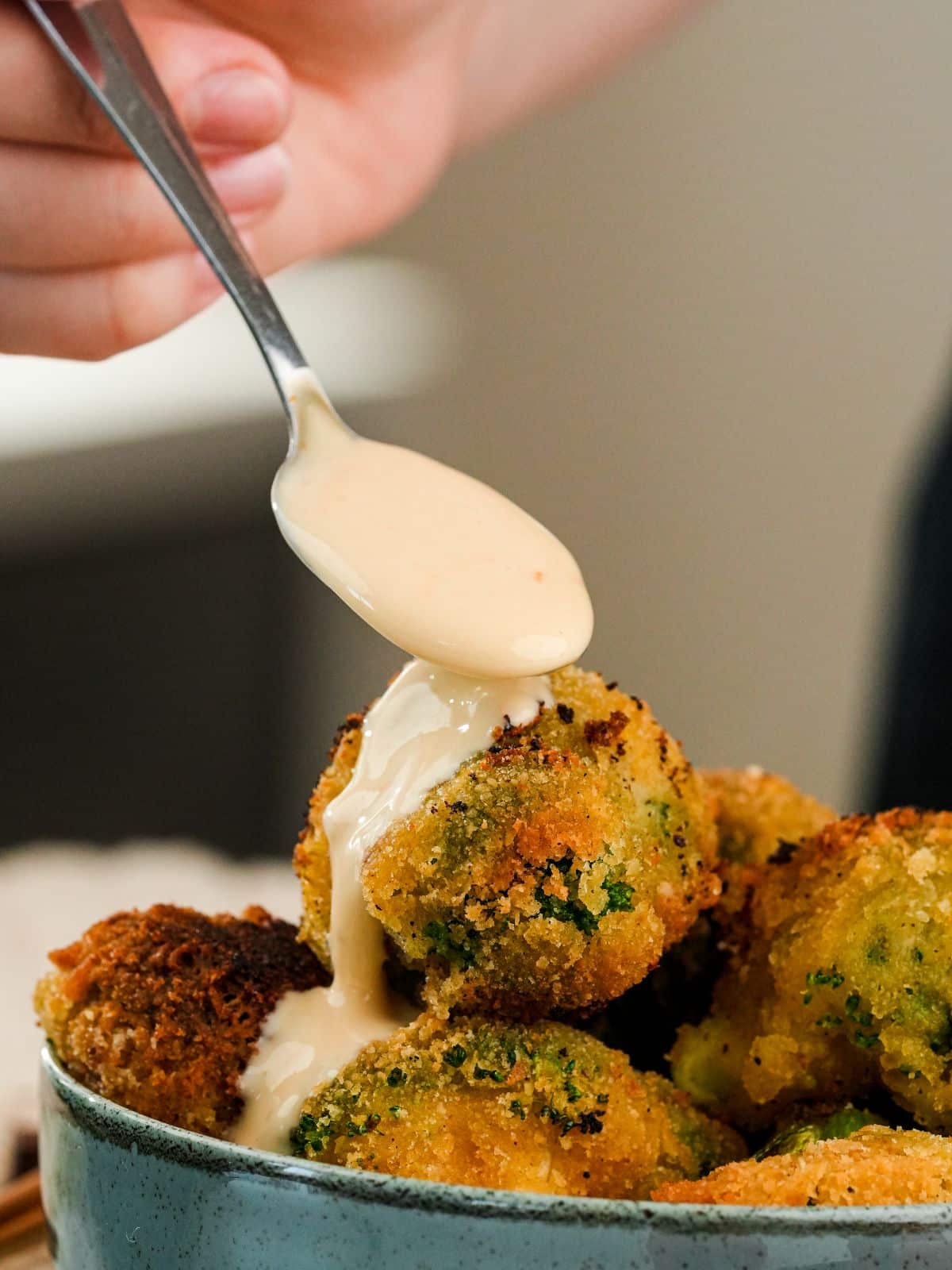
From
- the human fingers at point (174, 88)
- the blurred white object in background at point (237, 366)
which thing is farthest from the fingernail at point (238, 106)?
the blurred white object in background at point (237, 366)

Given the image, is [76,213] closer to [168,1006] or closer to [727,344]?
[168,1006]

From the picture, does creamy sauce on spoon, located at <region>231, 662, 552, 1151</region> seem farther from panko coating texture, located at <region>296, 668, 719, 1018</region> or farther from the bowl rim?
the bowl rim

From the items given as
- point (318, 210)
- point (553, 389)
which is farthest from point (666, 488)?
point (318, 210)

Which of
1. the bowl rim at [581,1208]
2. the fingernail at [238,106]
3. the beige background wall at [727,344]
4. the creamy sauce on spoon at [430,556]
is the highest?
the fingernail at [238,106]

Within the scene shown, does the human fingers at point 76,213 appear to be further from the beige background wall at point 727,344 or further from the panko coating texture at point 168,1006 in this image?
the beige background wall at point 727,344

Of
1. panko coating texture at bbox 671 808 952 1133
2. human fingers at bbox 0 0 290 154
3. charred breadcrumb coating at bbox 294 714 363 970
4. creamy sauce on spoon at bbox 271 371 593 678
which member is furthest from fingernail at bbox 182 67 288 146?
panko coating texture at bbox 671 808 952 1133

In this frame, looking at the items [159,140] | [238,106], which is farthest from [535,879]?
[238,106]

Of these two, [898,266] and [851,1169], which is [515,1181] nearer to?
[851,1169]
